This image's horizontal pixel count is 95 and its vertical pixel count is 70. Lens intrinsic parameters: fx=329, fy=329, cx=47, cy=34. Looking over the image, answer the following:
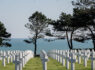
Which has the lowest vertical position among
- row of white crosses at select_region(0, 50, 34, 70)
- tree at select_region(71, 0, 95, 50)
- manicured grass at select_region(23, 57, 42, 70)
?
manicured grass at select_region(23, 57, 42, 70)

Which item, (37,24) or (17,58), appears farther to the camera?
(37,24)

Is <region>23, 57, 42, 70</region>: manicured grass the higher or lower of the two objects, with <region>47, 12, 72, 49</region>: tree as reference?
lower

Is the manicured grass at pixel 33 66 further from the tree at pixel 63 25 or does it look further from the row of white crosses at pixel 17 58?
the tree at pixel 63 25

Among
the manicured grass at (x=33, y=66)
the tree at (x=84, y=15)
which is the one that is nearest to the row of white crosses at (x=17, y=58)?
the manicured grass at (x=33, y=66)

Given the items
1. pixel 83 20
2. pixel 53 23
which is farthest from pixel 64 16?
pixel 83 20

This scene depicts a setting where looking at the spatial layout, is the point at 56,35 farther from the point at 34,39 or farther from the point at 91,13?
the point at 91,13

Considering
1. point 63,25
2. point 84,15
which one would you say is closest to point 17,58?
point 84,15

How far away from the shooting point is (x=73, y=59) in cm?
1500

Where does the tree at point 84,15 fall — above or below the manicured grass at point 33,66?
above

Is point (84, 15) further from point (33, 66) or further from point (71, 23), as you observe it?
point (33, 66)

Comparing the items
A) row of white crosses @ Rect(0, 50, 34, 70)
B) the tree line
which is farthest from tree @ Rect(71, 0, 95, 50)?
row of white crosses @ Rect(0, 50, 34, 70)

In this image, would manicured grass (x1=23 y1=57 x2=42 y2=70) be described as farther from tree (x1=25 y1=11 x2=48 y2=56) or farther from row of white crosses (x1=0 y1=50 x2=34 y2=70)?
tree (x1=25 y1=11 x2=48 y2=56)

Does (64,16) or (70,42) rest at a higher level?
(64,16)

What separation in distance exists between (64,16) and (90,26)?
956 cm
